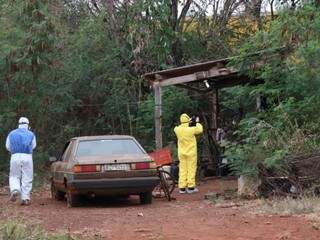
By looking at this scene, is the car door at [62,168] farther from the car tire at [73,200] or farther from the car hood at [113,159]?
the car hood at [113,159]

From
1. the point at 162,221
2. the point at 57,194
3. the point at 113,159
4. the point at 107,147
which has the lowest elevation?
the point at 57,194

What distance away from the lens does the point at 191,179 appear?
52.5 ft

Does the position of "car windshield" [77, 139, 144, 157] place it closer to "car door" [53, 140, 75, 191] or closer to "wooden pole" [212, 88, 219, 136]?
"car door" [53, 140, 75, 191]

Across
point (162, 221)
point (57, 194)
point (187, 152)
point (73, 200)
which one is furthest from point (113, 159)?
point (187, 152)

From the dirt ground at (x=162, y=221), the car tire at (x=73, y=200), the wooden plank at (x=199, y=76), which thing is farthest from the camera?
the wooden plank at (x=199, y=76)

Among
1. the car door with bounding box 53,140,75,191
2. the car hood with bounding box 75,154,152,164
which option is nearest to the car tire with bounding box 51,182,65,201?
the car door with bounding box 53,140,75,191

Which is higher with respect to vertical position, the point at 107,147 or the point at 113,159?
the point at 107,147

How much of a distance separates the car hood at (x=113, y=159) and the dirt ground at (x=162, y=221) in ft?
3.09

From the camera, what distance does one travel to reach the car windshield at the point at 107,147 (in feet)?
44.8

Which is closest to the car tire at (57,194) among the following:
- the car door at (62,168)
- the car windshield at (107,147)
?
the car door at (62,168)

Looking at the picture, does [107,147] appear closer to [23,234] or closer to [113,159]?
[113,159]

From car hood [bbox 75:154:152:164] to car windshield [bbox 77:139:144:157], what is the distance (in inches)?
11.2

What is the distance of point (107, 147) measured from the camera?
13.8 metres

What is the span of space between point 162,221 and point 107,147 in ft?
11.0
